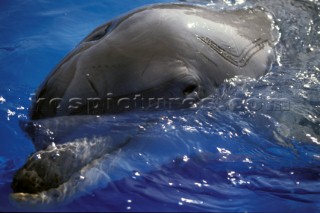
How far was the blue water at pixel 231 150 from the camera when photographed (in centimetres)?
302

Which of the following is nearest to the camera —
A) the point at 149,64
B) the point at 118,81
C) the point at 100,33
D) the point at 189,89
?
the point at 118,81

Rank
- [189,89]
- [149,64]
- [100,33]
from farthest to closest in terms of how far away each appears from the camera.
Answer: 1. [100,33]
2. [189,89]
3. [149,64]

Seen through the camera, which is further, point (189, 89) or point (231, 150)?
point (231, 150)

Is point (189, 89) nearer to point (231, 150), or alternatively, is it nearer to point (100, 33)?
point (231, 150)

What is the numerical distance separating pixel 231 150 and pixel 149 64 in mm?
1130

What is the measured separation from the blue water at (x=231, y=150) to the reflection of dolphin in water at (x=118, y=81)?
0.36 feet

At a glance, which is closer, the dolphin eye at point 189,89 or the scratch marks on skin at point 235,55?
the dolphin eye at point 189,89

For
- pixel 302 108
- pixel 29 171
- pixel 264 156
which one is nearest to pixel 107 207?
pixel 29 171

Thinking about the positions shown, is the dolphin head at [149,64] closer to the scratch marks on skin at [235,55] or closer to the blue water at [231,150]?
the scratch marks on skin at [235,55]

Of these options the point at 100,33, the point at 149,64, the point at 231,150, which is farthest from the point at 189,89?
the point at 100,33

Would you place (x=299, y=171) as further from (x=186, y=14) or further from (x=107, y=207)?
(x=107, y=207)

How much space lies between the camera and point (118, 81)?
3018 mm

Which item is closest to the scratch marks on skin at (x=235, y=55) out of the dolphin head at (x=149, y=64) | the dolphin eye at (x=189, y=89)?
the dolphin head at (x=149, y=64)

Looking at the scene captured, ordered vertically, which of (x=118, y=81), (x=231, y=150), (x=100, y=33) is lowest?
(x=231, y=150)
